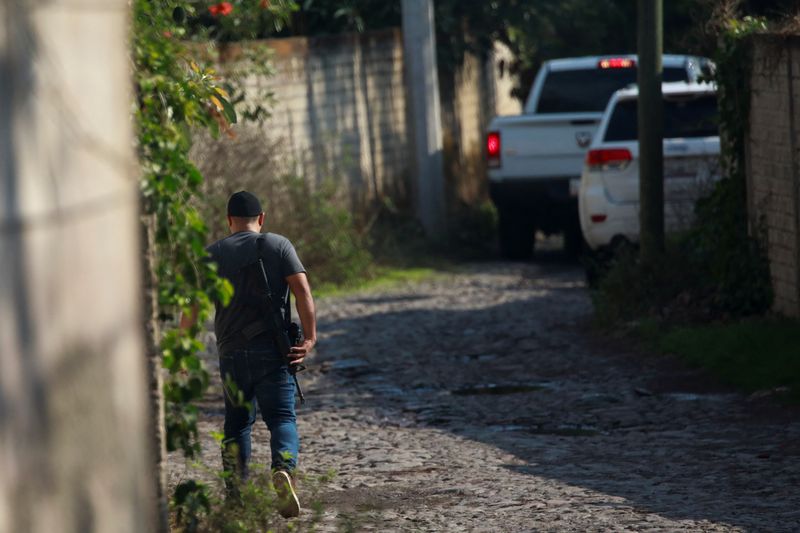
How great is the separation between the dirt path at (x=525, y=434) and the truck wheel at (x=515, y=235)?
3.49 meters

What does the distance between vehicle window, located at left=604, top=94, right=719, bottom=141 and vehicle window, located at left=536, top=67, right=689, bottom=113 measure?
9.22 feet

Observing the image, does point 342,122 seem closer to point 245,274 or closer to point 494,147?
point 494,147

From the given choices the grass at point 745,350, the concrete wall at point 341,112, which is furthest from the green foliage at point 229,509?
the concrete wall at point 341,112

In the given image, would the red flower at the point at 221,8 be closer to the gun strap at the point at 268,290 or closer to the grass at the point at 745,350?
the grass at the point at 745,350

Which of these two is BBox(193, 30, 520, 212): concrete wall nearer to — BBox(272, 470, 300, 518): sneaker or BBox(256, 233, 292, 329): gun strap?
BBox(256, 233, 292, 329): gun strap

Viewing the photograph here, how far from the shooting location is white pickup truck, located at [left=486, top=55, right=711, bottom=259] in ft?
51.2

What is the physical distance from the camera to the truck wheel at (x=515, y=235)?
54.3 ft

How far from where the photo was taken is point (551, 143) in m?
15.6

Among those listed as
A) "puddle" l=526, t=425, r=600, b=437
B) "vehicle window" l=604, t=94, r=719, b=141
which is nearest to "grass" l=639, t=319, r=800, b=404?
"puddle" l=526, t=425, r=600, b=437

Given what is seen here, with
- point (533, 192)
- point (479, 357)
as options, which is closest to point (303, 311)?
point (479, 357)

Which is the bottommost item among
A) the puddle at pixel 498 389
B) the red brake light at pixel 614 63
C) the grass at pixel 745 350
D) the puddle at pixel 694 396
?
the puddle at pixel 498 389

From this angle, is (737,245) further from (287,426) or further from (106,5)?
(106,5)

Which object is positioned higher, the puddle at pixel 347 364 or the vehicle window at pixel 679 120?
the vehicle window at pixel 679 120

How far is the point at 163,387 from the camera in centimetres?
520
